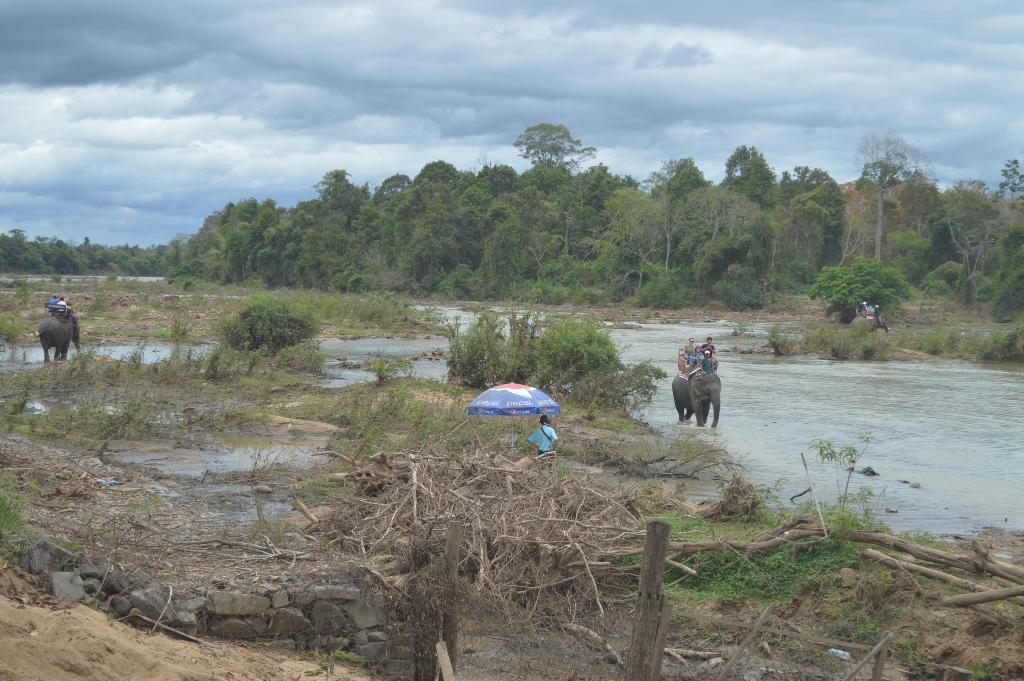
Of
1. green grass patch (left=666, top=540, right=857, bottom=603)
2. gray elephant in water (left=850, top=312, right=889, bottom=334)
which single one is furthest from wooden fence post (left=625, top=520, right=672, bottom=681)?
gray elephant in water (left=850, top=312, right=889, bottom=334)

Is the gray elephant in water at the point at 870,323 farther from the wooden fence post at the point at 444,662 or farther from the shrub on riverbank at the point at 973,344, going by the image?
the wooden fence post at the point at 444,662

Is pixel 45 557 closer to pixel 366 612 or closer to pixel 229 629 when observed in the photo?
pixel 229 629

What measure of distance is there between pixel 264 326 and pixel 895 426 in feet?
50.1

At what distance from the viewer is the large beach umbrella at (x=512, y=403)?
9984mm

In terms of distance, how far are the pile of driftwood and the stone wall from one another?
16.1 inches

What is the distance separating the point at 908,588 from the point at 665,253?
5501 centimetres

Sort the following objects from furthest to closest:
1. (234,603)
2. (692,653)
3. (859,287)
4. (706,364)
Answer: (859,287)
(706,364)
(692,653)
(234,603)

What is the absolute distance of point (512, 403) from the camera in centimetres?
1007

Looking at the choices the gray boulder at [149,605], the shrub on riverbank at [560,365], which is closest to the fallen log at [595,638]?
the gray boulder at [149,605]

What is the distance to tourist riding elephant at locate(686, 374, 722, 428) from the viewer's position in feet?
54.0

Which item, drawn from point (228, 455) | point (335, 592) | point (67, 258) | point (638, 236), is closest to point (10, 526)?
point (335, 592)

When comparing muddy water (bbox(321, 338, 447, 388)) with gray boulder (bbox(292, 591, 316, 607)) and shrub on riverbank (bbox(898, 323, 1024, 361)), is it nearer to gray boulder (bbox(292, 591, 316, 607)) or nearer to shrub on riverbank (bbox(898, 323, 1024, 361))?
gray boulder (bbox(292, 591, 316, 607))

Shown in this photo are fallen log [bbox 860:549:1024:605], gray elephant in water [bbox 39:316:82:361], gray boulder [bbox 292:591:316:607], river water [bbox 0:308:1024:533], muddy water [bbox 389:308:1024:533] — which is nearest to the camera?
gray boulder [bbox 292:591:316:607]

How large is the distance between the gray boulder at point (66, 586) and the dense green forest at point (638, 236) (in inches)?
1802
